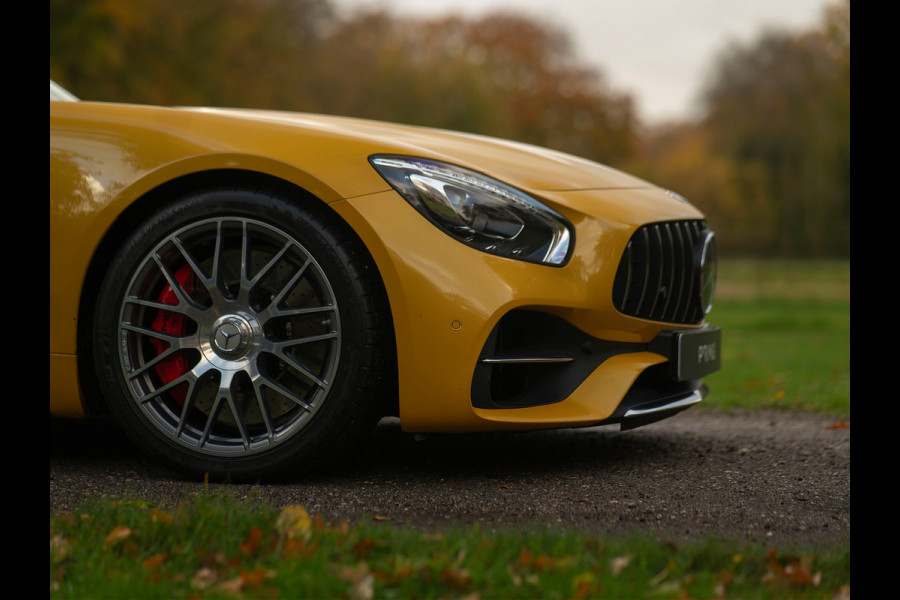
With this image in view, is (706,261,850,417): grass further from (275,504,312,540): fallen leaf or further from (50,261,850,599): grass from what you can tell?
(275,504,312,540): fallen leaf

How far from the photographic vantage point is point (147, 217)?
353cm

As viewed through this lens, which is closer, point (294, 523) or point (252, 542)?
point (252, 542)

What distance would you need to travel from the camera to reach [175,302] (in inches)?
140

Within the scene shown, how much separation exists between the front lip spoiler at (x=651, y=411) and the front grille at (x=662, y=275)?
1.03 ft

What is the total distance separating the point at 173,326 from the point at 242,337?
13.9 inches

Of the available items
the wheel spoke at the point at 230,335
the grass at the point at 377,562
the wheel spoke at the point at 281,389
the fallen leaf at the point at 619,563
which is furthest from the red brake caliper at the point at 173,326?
the fallen leaf at the point at 619,563

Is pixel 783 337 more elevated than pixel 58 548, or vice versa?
pixel 783 337

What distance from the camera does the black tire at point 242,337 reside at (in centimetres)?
326

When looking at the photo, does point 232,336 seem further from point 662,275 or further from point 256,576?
point 662,275

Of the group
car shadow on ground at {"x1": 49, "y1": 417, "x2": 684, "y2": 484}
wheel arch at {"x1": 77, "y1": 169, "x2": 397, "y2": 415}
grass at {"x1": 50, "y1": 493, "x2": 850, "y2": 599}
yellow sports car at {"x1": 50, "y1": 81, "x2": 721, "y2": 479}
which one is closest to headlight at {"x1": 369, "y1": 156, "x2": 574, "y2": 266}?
yellow sports car at {"x1": 50, "y1": 81, "x2": 721, "y2": 479}

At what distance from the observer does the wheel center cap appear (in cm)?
332

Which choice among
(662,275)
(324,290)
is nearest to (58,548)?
(324,290)

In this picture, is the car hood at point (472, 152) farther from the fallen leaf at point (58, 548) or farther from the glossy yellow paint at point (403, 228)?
the fallen leaf at point (58, 548)
